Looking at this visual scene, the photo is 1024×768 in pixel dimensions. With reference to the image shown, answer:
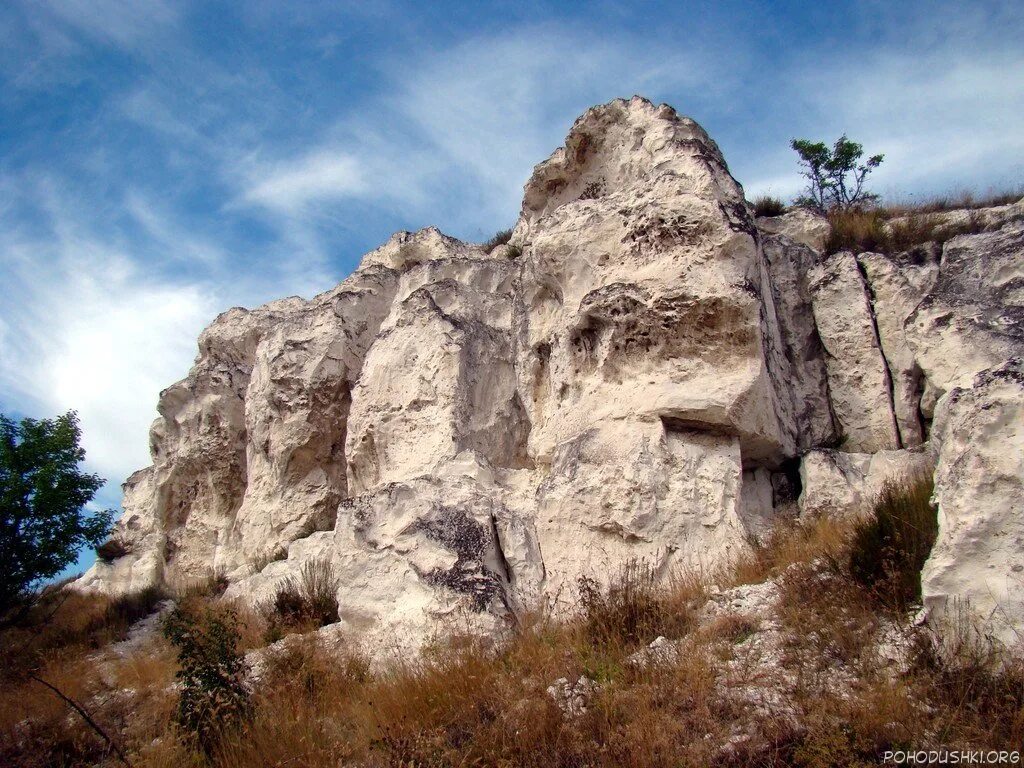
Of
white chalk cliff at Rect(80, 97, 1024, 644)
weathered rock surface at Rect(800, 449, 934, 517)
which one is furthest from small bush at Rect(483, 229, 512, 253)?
weathered rock surface at Rect(800, 449, 934, 517)

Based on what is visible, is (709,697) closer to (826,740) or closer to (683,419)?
(826,740)

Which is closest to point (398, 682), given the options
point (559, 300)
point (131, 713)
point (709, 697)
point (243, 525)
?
point (709, 697)

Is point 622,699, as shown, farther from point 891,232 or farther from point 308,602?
point 891,232

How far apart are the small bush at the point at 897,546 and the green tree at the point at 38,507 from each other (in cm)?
1096

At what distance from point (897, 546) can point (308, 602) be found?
6.06 meters

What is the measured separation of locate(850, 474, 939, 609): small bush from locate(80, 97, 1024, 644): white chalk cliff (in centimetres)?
44

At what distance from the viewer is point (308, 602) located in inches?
326

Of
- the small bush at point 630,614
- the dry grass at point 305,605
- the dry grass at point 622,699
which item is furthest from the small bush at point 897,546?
the dry grass at point 305,605

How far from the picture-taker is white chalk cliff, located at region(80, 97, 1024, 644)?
647 cm

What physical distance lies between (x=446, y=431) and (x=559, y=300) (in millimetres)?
2226

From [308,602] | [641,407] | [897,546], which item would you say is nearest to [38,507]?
[308,602]

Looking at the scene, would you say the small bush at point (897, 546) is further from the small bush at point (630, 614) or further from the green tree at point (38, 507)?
the green tree at point (38, 507)

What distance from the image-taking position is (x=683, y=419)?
7289mm

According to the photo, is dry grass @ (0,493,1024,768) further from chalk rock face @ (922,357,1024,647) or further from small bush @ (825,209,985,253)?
small bush @ (825,209,985,253)
